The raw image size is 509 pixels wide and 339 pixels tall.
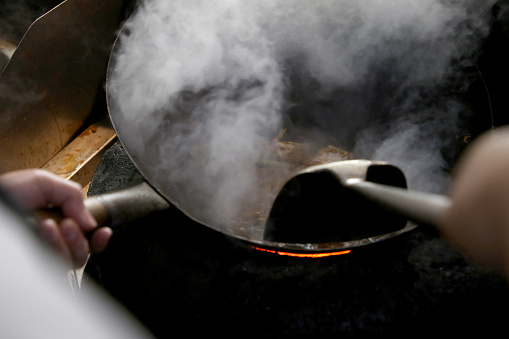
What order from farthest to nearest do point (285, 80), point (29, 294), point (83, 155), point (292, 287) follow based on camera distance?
point (83, 155)
point (285, 80)
point (292, 287)
point (29, 294)

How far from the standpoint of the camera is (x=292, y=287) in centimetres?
136

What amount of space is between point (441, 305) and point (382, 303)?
213mm

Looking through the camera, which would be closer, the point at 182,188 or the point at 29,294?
the point at 29,294

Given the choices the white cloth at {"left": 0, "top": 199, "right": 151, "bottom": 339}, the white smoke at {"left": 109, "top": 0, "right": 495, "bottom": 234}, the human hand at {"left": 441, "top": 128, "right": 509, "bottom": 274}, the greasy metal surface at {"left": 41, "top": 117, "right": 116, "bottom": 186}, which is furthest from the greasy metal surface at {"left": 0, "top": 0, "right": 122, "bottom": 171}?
the human hand at {"left": 441, "top": 128, "right": 509, "bottom": 274}

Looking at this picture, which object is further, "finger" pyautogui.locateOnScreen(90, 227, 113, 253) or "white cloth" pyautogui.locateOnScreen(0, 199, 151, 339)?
"finger" pyautogui.locateOnScreen(90, 227, 113, 253)

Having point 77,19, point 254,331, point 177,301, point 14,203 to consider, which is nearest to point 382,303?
point 254,331

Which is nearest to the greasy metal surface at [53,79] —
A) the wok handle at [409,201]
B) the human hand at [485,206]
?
the wok handle at [409,201]

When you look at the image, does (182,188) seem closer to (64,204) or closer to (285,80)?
(64,204)

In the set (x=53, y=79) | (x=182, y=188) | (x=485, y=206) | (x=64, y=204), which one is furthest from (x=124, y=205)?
(x=53, y=79)

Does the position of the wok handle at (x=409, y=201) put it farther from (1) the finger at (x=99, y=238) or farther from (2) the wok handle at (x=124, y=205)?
(1) the finger at (x=99, y=238)

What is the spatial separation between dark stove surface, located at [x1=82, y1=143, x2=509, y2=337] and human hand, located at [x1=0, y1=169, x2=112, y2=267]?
227 millimetres

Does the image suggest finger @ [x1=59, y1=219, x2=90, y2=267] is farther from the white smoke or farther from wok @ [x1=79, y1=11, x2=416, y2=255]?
the white smoke

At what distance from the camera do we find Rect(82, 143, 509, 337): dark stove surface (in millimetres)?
1271

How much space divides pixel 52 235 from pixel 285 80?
164cm
